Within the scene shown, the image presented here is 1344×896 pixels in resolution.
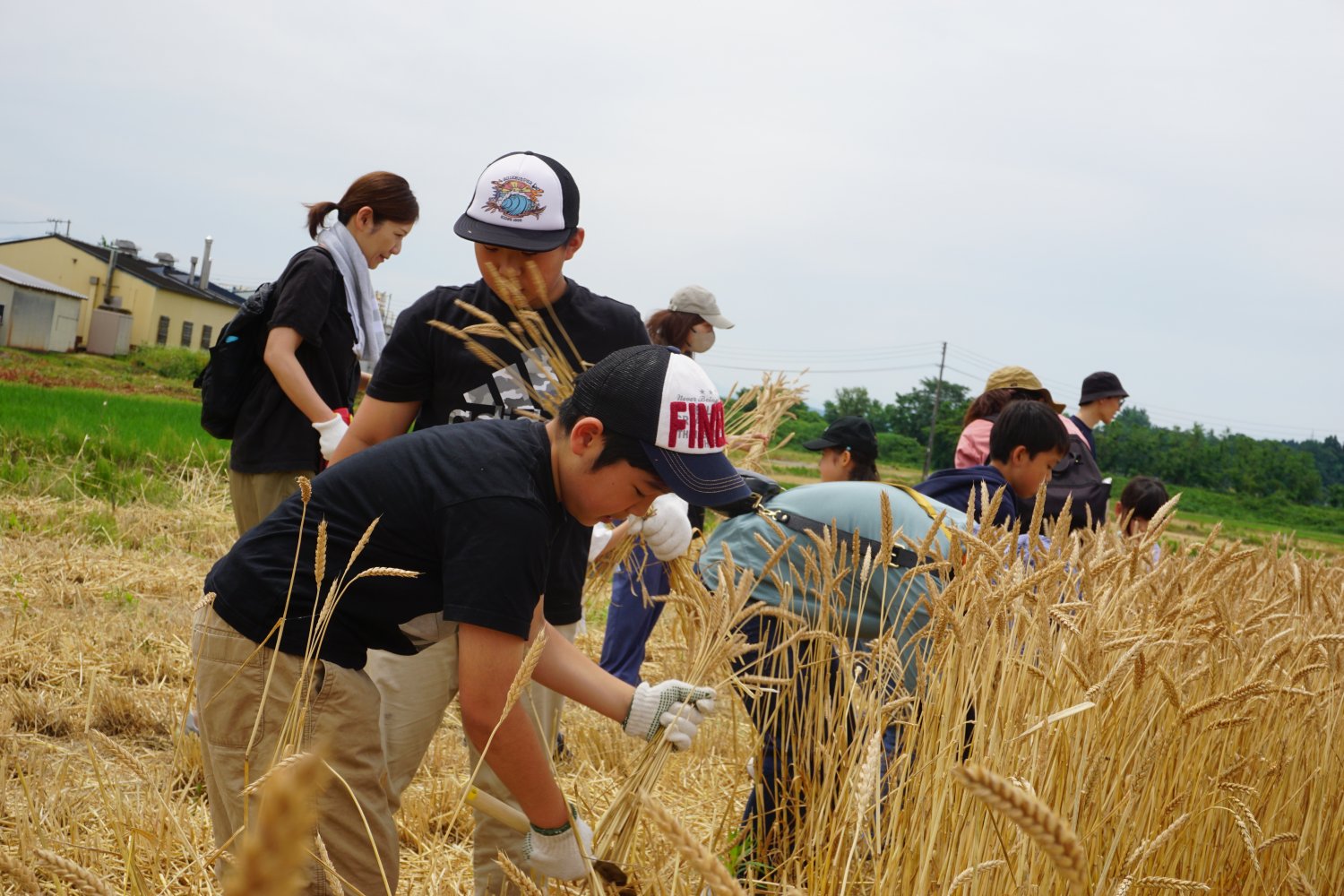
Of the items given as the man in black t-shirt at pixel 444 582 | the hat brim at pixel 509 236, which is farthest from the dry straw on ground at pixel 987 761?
the hat brim at pixel 509 236

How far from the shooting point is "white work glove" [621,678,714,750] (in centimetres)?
165

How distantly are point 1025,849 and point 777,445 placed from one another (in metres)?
2.37

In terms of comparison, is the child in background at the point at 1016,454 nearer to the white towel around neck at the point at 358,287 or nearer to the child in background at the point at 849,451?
the child in background at the point at 849,451

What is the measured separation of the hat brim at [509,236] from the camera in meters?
2.07

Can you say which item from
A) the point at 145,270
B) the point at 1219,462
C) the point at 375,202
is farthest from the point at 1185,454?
the point at 375,202

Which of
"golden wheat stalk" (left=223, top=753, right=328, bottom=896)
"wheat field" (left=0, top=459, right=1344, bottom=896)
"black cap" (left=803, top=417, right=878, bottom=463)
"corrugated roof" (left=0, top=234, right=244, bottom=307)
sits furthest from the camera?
"corrugated roof" (left=0, top=234, right=244, bottom=307)

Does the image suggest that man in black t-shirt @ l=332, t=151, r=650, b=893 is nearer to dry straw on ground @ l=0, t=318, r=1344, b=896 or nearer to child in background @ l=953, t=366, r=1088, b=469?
dry straw on ground @ l=0, t=318, r=1344, b=896

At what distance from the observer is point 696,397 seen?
4.77 ft

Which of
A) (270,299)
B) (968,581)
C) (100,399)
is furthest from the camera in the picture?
(100,399)

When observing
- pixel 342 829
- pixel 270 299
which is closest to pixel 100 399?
pixel 270 299

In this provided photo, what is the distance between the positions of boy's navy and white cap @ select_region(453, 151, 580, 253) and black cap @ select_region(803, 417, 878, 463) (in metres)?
1.69

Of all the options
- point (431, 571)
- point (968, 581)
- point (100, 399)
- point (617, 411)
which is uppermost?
point (617, 411)

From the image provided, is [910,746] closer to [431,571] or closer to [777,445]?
[431,571]

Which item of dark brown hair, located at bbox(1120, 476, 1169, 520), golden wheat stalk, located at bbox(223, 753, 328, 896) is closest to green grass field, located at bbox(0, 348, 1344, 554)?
dark brown hair, located at bbox(1120, 476, 1169, 520)
